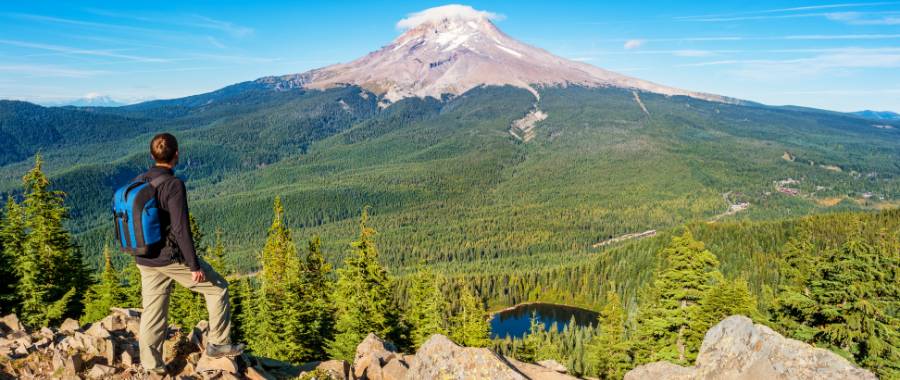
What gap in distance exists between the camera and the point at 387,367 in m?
12.5

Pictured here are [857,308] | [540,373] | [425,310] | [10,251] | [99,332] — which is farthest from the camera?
[425,310]

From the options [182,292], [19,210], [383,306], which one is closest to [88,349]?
[383,306]

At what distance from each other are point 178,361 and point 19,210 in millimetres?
25492

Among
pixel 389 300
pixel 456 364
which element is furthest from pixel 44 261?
pixel 456 364

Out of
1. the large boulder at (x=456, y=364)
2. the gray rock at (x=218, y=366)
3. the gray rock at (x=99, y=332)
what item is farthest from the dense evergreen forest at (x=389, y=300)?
the gray rock at (x=218, y=366)

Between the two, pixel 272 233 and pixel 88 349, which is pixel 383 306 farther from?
pixel 88 349

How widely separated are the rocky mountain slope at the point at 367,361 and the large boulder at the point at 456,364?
2cm

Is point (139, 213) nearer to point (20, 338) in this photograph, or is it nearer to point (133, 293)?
point (20, 338)

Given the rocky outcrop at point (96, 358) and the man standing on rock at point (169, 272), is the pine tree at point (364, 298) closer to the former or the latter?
the rocky outcrop at point (96, 358)

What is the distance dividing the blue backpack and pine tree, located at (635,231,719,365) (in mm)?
20665

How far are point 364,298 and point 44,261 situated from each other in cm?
1838

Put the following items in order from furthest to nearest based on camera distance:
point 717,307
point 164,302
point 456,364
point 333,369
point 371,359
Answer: point 717,307
point 371,359
point 333,369
point 456,364
point 164,302

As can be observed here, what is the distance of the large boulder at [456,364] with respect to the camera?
11539 millimetres

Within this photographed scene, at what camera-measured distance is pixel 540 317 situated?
106 meters
